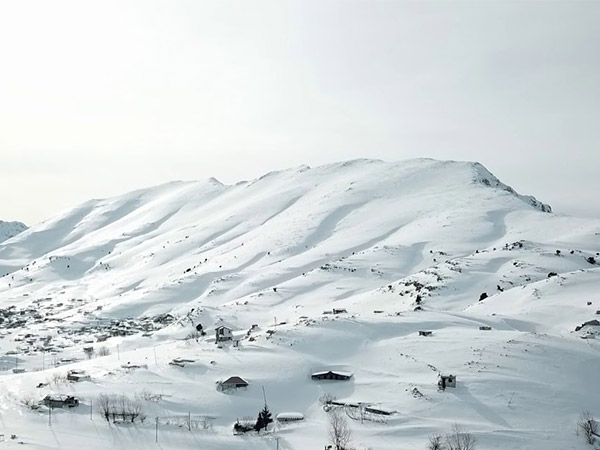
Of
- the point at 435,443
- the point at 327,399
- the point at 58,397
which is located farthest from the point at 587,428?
the point at 58,397

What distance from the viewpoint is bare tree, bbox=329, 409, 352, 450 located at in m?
39.2

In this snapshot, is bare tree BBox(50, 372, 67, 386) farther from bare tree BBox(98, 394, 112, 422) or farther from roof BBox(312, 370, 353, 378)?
roof BBox(312, 370, 353, 378)

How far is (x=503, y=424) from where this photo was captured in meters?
41.5

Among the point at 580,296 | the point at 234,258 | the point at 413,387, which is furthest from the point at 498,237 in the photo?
the point at 413,387

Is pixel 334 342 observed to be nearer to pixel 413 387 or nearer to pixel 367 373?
pixel 367 373

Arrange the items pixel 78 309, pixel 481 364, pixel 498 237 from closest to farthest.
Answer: pixel 481 364
pixel 498 237
pixel 78 309

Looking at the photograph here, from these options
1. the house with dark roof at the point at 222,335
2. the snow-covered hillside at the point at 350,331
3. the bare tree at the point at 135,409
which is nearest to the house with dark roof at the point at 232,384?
the snow-covered hillside at the point at 350,331

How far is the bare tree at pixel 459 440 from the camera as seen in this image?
123 ft

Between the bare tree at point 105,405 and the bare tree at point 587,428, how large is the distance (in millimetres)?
33540

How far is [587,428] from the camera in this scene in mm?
40031

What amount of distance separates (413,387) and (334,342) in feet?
41.1

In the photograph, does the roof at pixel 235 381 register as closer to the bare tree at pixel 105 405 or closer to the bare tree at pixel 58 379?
the bare tree at pixel 105 405

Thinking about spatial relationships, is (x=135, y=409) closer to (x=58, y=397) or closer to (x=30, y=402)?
(x=58, y=397)

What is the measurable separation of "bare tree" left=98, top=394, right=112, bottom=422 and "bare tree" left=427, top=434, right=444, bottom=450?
2317 centimetres
